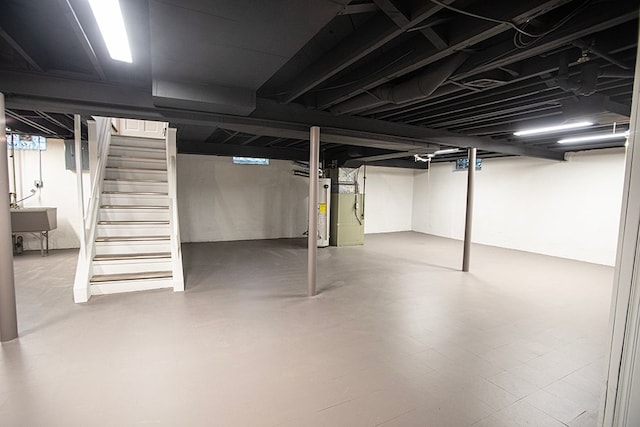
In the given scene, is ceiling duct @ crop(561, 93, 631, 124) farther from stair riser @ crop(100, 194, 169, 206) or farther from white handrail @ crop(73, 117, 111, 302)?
white handrail @ crop(73, 117, 111, 302)

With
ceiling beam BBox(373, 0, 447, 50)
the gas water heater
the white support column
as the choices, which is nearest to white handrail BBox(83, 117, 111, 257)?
ceiling beam BBox(373, 0, 447, 50)

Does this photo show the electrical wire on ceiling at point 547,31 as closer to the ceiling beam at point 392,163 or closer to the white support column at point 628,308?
the white support column at point 628,308

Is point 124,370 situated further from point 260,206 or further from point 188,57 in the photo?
point 260,206

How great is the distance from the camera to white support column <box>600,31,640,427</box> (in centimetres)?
83

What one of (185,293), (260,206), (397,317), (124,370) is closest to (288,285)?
(185,293)

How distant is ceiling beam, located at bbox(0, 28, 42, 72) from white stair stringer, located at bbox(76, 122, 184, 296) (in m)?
1.87

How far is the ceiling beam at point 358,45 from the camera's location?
1.92m

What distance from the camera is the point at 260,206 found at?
848cm

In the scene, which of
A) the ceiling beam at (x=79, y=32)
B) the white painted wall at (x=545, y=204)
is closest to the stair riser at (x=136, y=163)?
the ceiling beam at (x=79, y=32)

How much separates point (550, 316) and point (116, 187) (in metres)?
6.24

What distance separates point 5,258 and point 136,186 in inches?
95.9

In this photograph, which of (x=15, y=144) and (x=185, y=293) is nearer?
(x=185, y=293)

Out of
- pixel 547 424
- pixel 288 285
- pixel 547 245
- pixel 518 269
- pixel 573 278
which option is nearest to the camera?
pixel 547 424

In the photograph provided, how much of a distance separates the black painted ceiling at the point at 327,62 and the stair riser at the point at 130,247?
5.89ft
